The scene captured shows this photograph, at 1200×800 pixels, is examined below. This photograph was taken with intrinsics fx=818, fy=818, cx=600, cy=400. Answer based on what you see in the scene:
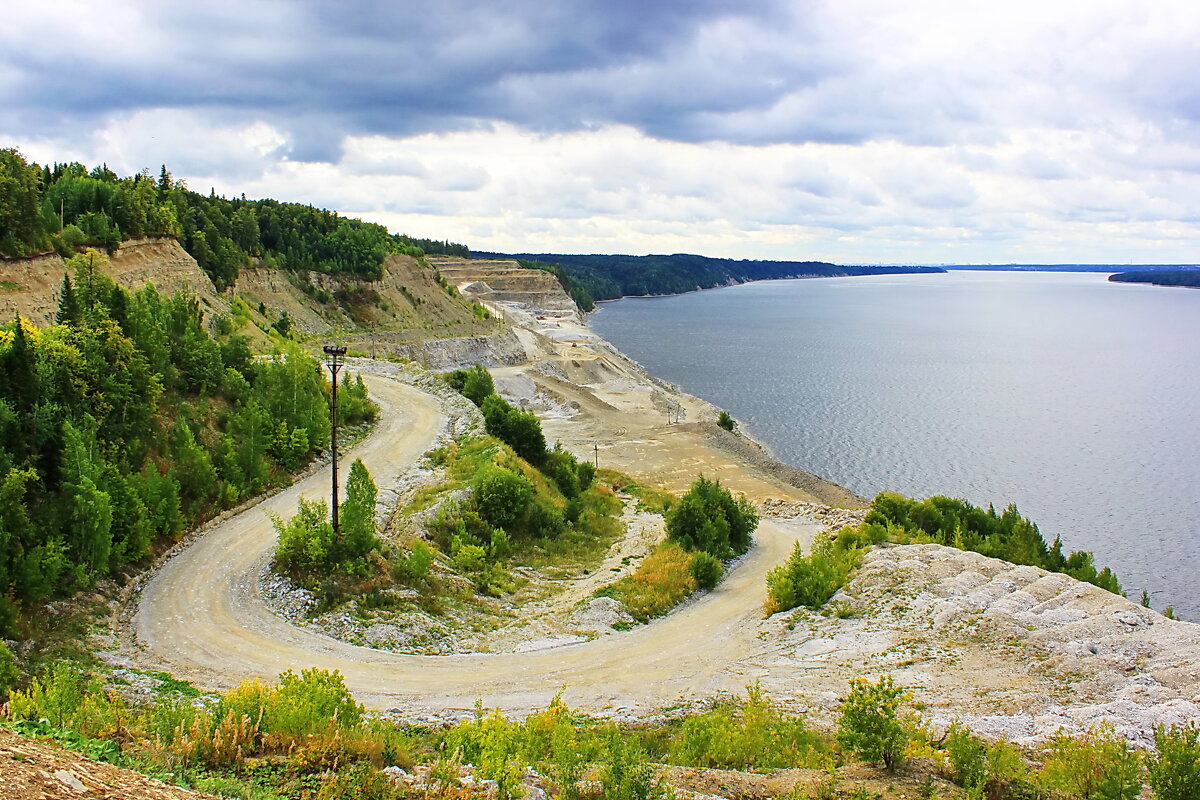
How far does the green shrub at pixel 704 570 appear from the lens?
25.2 m

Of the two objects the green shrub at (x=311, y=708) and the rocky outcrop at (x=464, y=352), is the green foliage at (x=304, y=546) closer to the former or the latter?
the green shrub at (x=311, y=708)

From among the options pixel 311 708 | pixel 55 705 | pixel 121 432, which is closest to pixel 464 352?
pixel 121 432

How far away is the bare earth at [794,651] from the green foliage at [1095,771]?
2.04 m

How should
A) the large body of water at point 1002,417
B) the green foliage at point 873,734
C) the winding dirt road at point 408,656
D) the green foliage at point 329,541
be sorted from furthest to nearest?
the large body of water at point 1002,417 < the green foliage at point 329,541 < the winding dirt road at point 408,656 < the green foliage at point 873,734

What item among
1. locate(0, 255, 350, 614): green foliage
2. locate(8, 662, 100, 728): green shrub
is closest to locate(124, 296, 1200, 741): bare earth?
locate(0, 255, 350, 614): green foliage

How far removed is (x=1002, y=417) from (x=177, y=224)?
67.9 meters

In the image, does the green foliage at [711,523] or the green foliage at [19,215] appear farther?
the green foliage at [19,215]

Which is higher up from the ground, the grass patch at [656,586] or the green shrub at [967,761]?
the green shrub at [967,761]

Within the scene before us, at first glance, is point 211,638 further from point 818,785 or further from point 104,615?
point 818,785

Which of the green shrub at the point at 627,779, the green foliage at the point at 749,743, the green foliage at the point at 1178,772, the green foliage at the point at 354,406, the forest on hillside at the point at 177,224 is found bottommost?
the green foliage at the point at 749,743

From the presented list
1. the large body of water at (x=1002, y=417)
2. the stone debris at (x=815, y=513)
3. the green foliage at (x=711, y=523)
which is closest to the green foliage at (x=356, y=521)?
the green foliage at (x=711, y=523)

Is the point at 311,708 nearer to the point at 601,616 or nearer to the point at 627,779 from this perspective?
the point at 627,779

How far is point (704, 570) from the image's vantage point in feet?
83.1

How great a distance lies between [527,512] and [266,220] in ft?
224
